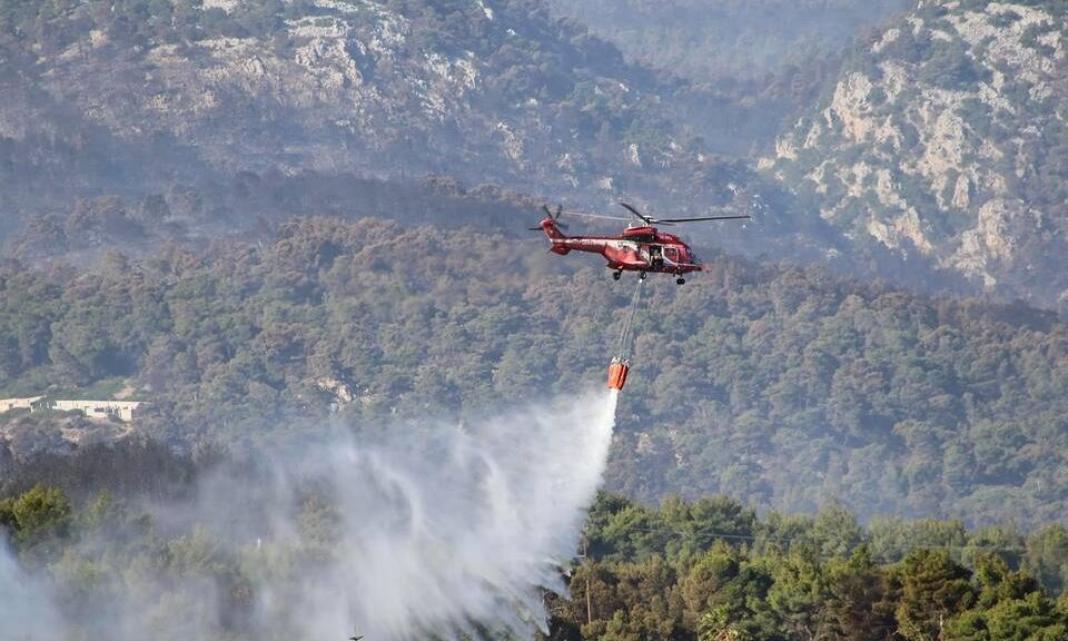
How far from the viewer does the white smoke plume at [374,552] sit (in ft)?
354

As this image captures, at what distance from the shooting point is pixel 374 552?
120312mm

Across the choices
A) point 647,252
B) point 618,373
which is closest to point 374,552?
point 618,373

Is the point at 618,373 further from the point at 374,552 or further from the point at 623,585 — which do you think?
the point at 623,585

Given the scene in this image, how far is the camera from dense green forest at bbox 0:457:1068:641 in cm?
10600

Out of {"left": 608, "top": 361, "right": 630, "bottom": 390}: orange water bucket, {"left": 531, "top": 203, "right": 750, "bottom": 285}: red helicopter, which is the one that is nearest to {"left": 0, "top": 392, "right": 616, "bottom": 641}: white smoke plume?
{"left": 608, "top": 361, "right": 630, "bottom": 390}: orange water bucket

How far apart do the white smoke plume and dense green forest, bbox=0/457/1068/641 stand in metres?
0.24

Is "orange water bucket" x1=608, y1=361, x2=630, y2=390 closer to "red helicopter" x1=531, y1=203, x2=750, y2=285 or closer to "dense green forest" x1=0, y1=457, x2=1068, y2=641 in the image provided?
"red helicopter" x1=531, y1=203, x2=750, y2=285

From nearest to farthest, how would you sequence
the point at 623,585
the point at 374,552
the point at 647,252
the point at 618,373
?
1. the point at 618,373
2. the point at 647,252
3. the point at 374,552
4. the point at 623,585

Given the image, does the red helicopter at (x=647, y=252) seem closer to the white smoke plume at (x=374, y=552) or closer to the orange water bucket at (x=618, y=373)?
the orange water bucket at (x=618, y=373)

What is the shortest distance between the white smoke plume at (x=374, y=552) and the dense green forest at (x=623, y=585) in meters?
0.24

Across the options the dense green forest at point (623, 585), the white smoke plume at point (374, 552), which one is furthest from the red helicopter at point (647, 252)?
the dense green forest at point (623, 585)

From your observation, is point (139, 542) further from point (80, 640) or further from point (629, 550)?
point (629, 550)

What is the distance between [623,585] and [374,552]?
1408 centimetres

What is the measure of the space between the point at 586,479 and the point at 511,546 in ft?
31.0
